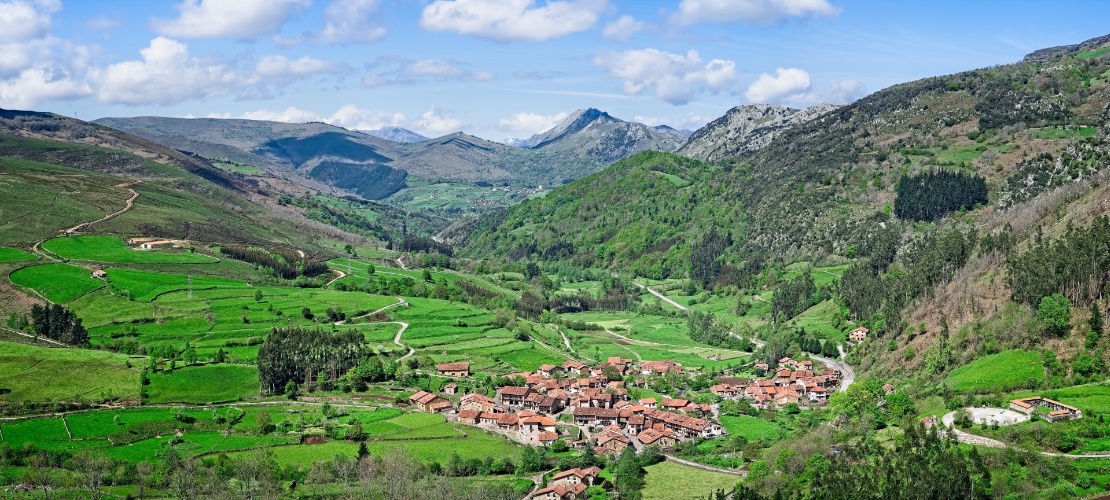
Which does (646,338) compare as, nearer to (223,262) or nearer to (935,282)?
(935,282)

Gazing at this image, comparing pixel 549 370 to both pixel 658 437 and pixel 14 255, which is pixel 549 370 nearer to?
pixel 658 437

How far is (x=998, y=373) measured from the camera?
278 feet

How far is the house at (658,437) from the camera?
8850 centimetres

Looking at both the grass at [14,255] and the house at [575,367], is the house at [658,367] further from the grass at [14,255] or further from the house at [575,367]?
Answer: the grass at [14,255]

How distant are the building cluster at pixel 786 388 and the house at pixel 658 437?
18.8 m

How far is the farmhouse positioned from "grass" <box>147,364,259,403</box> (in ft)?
264

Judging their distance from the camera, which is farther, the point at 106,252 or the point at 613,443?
the point at 106,252

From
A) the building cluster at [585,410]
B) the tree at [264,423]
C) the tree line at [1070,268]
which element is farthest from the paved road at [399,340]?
the tree line at [1070,268]

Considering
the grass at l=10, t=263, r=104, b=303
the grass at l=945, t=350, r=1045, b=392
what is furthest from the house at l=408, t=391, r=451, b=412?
the grass at l=10, t=263, r=104, b=303

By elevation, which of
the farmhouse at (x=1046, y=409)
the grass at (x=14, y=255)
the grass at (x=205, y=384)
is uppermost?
the grass at (x=14, y=255)

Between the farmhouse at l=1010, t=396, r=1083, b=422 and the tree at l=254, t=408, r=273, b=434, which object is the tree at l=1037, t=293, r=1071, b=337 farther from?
the tree at l=254, t=408, r=273, b=434

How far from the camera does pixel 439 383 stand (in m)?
113

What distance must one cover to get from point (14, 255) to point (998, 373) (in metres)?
146

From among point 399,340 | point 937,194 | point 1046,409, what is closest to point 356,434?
point 399,340
